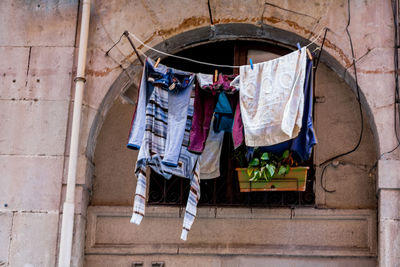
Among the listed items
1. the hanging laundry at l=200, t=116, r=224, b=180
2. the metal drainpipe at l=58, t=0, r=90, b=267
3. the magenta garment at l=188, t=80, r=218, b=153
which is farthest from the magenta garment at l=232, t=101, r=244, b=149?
the metal drainpipe at l=58, t=0, r=90, b=267

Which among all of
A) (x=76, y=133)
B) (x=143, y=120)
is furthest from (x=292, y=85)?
(x=76, y=133)

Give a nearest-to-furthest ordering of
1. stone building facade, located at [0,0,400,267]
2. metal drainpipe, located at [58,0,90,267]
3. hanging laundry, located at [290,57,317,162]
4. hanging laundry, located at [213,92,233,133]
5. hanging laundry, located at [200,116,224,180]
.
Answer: hanging laundry, located at [290,57,317,162]
metal drainpipe, located at [58,0,90,267]
hanging laundry, located at [213,92,233,133]
stone building facade, located at [0,0,400,267]
hanging laundry, located at [200,116,224,180]

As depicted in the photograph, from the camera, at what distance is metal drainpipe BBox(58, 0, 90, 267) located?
8484 mm

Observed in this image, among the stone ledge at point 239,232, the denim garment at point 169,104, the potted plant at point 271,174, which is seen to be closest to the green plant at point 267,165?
the potted plant at point 271,174

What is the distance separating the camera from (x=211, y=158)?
356 inches

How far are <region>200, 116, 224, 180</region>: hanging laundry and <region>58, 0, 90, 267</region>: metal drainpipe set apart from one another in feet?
5.21

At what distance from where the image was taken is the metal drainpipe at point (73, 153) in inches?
334

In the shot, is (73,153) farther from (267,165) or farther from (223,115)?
(267,165)

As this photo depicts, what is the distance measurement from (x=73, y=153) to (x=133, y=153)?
1.01 m

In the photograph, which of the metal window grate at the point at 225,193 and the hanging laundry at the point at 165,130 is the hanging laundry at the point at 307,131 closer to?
the metal window grate at the point at 225,193

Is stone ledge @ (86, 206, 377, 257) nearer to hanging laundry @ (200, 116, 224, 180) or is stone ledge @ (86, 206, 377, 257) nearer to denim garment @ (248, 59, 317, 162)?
hanging laundry @ (200, 116, 224, 180)

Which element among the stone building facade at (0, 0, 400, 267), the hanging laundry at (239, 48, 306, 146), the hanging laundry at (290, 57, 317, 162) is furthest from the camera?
the stone building facade at (0, 0, 400, 267)

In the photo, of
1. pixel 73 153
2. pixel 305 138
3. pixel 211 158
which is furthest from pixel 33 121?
pixel 305 138

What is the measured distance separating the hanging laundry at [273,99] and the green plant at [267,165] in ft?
1.33
